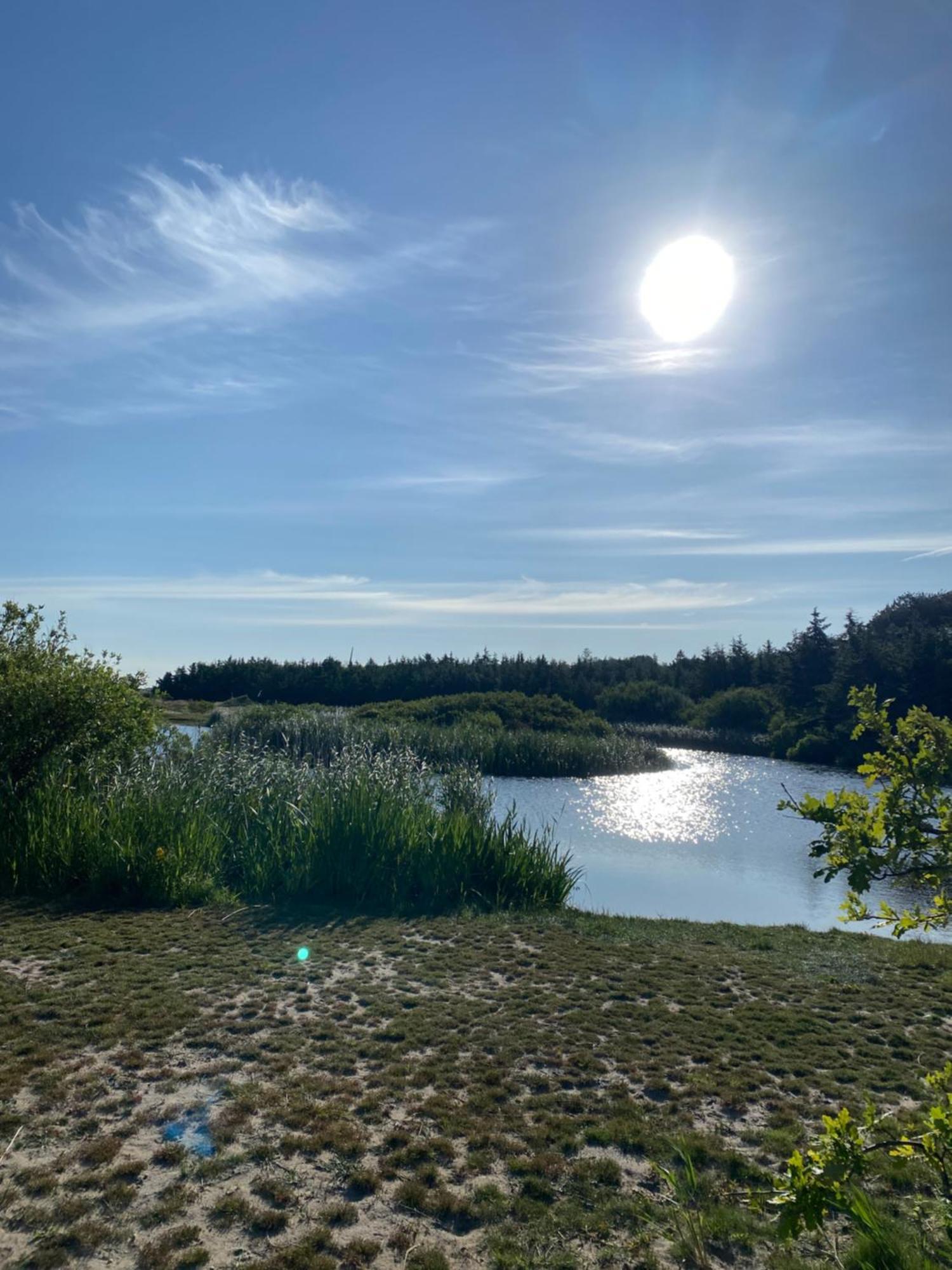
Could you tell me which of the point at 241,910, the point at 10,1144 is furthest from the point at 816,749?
the point at 10,1144

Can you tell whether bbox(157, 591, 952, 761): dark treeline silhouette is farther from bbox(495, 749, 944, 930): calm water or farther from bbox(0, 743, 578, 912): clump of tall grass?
bbox(0, 743, 578, 912): clump of tall grass

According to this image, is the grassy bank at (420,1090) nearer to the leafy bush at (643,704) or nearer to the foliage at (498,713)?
the foliage at (498,713)

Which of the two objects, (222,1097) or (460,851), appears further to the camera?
(460,851)

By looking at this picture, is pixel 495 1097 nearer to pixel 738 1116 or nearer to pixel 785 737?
pixel 738 1116

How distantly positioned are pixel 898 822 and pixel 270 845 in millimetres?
9396

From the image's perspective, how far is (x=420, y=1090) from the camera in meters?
4.97

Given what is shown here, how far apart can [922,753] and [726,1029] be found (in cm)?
442

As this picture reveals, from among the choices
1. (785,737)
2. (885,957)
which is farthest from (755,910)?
(785,737)

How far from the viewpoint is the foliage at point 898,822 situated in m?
2.43

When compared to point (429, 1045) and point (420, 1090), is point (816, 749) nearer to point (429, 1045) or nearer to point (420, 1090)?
point (429, 1045)

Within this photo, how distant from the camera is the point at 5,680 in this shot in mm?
11141

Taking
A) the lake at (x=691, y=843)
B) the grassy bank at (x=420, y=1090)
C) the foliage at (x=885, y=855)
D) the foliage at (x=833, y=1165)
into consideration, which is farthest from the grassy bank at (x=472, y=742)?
the foliage at (x=833, y=1165)

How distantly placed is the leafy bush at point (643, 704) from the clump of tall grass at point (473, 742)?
53.4ft

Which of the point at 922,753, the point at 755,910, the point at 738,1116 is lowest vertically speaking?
the point at 755,910
